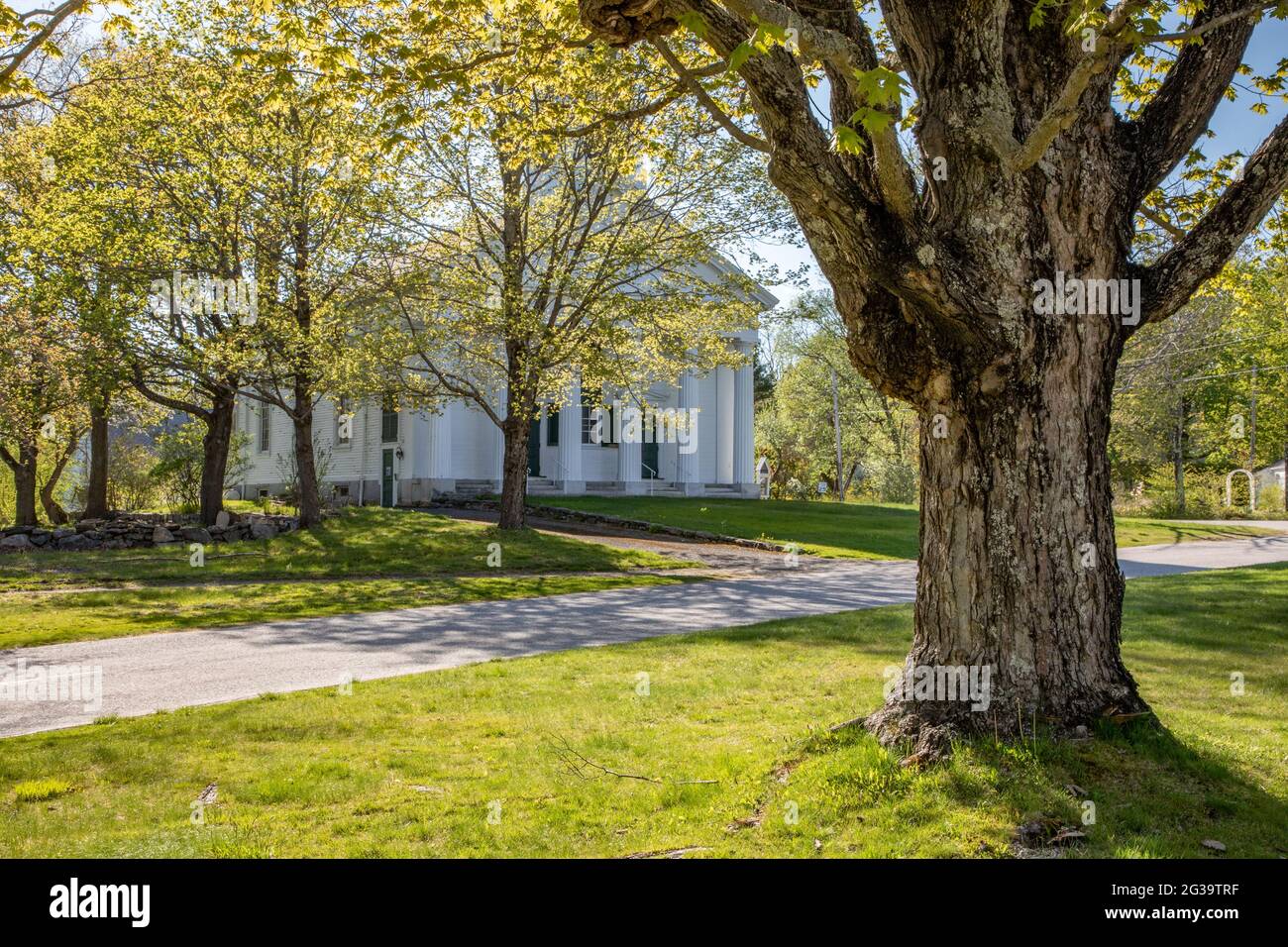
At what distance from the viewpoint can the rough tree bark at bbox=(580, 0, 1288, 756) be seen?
544 centimetres

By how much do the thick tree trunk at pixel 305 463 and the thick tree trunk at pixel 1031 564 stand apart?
65.9 ft

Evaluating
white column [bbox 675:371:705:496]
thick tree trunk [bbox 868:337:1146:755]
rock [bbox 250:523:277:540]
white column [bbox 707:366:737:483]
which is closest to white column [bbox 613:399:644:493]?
white column [bbox 675:371:705:496]

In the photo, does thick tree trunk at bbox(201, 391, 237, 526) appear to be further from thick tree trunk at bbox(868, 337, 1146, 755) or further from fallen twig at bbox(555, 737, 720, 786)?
thick tree trunk at bbox(868, 337, 1146, 755)

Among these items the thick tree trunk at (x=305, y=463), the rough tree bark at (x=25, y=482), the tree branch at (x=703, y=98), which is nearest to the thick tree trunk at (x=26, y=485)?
the rough tree bark at (x=25, y=482)

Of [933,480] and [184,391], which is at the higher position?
[184,391]

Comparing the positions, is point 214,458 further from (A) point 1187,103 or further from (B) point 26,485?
(A) point 1187,103

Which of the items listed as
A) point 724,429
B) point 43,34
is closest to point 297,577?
point 43,34

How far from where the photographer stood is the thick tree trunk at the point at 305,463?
23203 mm

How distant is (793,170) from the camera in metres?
5.38

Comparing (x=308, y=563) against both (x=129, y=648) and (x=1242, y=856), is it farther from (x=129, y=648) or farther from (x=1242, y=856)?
(x=1242, y=856)

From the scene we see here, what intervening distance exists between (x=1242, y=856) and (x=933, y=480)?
250 cm

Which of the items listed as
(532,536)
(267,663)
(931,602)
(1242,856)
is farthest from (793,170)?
(532,536)

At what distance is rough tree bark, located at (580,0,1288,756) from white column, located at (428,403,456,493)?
27.0 meters
